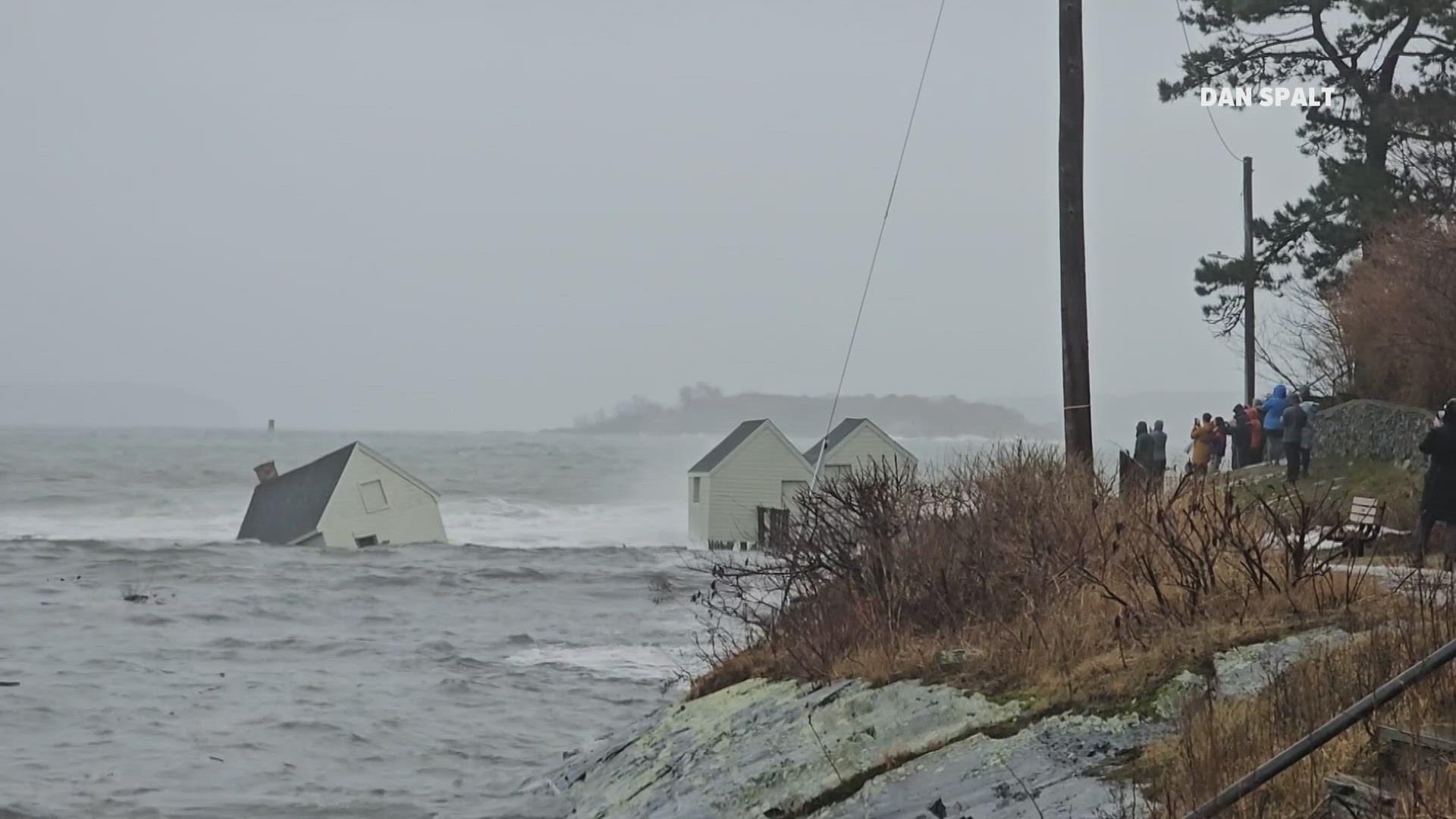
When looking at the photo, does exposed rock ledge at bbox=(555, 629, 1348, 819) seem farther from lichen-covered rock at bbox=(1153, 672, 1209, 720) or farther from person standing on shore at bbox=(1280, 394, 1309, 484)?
person standing on shore at bbox=(1280, 394, 1309, 484)

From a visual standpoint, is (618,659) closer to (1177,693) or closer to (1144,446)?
(1144,446)

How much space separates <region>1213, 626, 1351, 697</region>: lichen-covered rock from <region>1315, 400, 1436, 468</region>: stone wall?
17067mm

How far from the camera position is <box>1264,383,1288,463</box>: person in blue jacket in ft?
101

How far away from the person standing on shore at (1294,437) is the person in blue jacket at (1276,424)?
258 centimetres

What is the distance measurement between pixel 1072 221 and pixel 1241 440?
16.7 meters

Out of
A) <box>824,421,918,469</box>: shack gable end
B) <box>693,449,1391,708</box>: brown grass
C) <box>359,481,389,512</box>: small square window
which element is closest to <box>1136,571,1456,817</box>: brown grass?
<box>693,449,1391,708</box>: brown grass

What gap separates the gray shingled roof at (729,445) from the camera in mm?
62781

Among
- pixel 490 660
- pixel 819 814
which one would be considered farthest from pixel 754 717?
pixel 490 660

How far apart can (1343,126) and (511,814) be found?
105ft

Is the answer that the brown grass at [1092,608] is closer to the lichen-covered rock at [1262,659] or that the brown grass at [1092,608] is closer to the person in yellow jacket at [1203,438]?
the lichen-covered rock at [1262,659]

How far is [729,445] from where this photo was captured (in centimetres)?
6372

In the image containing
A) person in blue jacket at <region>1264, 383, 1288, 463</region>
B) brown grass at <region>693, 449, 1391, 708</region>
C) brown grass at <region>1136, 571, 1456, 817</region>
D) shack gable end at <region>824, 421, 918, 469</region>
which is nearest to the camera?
brown grass at <region>1136, 571, 1456, 817</region>

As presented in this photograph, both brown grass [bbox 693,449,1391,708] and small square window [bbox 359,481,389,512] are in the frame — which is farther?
small square window [bbox 359,481,389,512]

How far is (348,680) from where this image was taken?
78.2 feet
